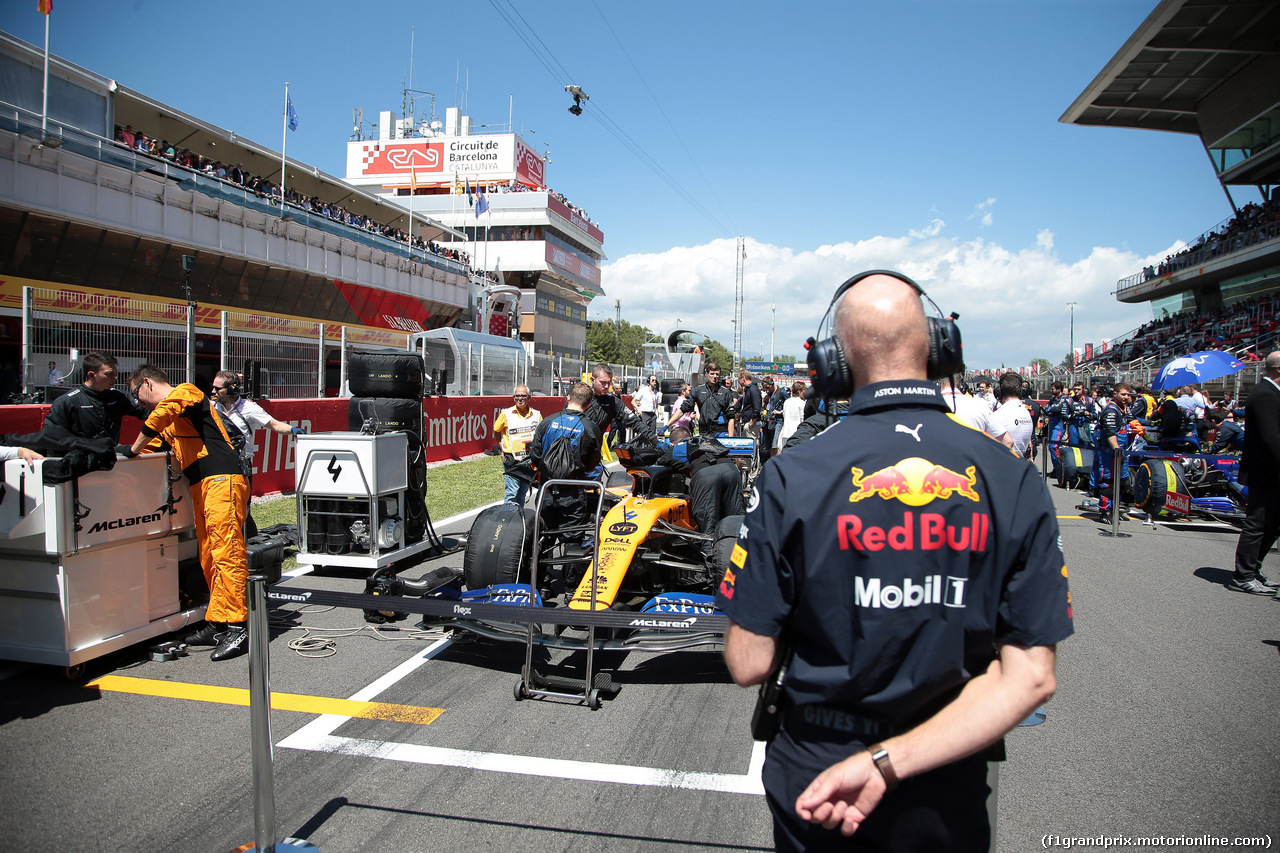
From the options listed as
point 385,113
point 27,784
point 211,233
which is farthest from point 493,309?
point 27,784

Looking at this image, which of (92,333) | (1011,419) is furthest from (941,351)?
(92,333)

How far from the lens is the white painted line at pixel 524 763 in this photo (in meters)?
3.28

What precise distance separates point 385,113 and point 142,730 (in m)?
71.5

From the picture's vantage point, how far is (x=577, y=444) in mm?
6141

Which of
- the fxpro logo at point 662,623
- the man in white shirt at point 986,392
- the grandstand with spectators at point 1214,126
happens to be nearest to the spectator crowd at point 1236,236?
the grandstand with spectators at point 1214,126

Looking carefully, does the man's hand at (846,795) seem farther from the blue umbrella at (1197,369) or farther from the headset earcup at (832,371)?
the blue umbrella at (1197,369)

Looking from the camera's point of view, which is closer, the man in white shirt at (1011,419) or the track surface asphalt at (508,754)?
the track surface asphalt at (508,754)

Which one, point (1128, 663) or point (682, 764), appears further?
point (1128, 663)

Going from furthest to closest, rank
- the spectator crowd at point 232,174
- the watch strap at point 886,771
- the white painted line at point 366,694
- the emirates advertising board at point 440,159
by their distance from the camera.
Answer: the emirates advertising board at point 440,159
the spectator crowd at point 232,174
the white painted line at point 366,694
the watch strap at point 886,771

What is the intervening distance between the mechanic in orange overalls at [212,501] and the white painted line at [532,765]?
1713mm

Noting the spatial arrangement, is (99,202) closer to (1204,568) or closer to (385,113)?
(1204,568)

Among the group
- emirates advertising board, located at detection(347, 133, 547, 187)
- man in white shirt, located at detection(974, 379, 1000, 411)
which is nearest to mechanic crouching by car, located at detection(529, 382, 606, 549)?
man in white shirt, located at detection(974, 379, 1000, 411)

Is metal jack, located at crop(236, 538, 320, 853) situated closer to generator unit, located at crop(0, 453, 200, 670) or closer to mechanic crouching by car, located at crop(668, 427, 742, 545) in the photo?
generator unit, located at crop(0, 453, 200, 670)

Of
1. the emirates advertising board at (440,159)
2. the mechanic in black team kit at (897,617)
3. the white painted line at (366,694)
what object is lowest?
the white painted line at (366,694)
